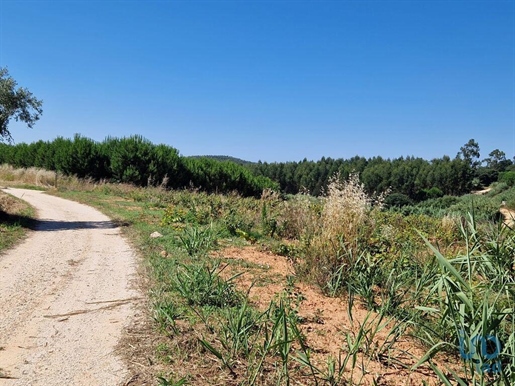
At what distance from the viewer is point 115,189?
21000 millimetres

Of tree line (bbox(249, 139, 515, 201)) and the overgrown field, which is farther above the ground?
tree line (bbox(249, 139, 515, 201))

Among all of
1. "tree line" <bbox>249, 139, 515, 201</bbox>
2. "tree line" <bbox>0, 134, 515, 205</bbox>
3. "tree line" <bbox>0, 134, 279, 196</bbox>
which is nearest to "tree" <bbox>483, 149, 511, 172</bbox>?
"tree line" <bbox>249, 139, 515, 201</bbox>

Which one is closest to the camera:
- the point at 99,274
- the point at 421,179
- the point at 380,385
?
the point at 380,385

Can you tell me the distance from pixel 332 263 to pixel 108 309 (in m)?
2.83

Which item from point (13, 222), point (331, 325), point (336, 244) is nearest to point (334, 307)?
point (331, 325)

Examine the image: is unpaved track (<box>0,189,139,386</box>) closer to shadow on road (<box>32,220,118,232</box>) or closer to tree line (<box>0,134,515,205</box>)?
shadow on road (<box>32,220,118,232</box>)

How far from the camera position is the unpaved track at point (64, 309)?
2791mm

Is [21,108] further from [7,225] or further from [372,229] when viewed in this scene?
[372,229]

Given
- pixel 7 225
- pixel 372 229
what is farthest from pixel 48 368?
pixel 7 225

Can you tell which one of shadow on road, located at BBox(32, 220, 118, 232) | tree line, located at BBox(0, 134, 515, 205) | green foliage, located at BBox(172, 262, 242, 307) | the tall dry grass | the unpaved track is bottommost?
the unpaved track

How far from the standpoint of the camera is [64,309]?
4.04 metres

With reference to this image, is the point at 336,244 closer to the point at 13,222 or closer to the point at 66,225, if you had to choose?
the point at 66,225

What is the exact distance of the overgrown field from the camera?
6.73ft

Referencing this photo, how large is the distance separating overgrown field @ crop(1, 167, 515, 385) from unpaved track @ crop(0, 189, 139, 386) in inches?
12.0
